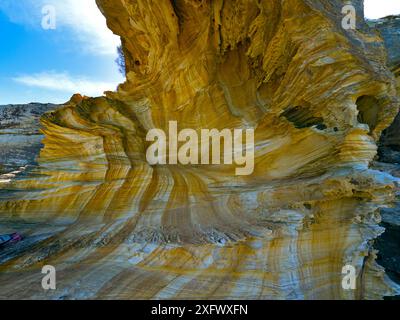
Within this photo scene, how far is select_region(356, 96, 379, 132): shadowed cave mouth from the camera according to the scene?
19.7ft

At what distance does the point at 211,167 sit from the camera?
20.5 ft

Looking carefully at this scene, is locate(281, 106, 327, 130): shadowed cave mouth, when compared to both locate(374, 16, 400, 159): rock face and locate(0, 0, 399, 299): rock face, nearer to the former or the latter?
locate(0, 0, 399, 299): rock face

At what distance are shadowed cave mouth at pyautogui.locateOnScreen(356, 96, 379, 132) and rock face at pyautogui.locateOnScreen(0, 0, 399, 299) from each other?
0.11ft

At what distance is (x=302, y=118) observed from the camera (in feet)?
18.8

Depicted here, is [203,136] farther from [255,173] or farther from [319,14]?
[319,14]

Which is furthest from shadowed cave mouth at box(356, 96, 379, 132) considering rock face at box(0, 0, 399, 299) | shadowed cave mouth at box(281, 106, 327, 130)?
shadowed cave mouth at box(281, 106, 327, 130)

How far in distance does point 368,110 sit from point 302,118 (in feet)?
5.10

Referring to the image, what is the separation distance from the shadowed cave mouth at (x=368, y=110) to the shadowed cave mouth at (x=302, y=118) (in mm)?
1146

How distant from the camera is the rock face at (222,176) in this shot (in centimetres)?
459

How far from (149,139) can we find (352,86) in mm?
3834

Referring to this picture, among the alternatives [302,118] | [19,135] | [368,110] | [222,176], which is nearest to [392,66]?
[368,110]

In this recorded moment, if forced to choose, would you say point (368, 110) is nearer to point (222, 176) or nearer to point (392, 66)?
point (222, 176)

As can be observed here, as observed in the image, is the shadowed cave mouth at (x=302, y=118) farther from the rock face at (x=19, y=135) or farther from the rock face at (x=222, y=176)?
the rock face at (x=19, y=135)

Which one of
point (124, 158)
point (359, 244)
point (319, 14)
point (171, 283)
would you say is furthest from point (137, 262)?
point (319, 14)
